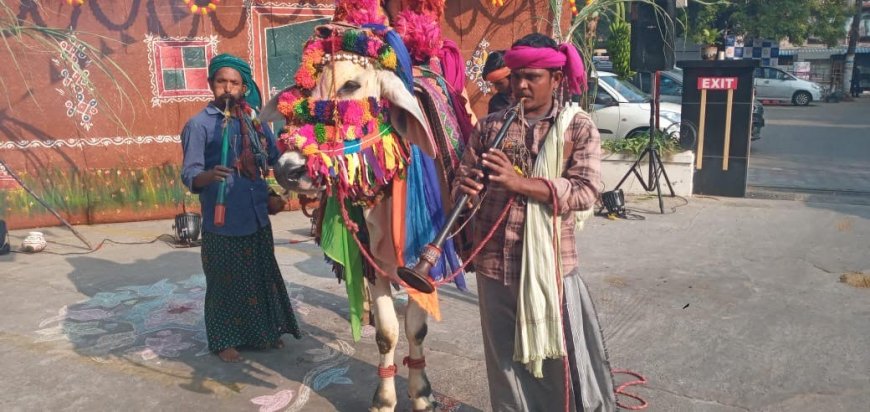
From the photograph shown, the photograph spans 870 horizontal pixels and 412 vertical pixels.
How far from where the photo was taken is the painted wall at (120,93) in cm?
735

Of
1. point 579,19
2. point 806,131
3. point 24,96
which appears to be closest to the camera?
point 24,96

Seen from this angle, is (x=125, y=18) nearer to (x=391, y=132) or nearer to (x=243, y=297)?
(x=243, y=297)

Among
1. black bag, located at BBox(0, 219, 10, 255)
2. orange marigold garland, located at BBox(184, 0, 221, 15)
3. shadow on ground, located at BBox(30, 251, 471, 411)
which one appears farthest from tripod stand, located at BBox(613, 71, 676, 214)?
black bag, located at BBox(0, 219, 10, 255)

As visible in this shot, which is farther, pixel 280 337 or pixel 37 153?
pixel 37 153

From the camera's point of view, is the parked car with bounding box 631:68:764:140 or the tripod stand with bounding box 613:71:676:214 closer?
the tripod stand with bounding box 613:71:676:214

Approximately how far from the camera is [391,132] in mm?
3250

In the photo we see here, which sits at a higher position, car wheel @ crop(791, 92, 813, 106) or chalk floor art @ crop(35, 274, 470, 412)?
car wheel @ crop(791, 92, 813, 106)

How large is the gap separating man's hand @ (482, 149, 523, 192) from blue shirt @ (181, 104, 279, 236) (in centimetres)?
177

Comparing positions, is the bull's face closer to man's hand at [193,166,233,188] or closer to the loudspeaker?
man's hand at [193,166,233,188]

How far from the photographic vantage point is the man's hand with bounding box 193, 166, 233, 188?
3676mm

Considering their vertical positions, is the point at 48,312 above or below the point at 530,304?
below

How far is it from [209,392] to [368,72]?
1905 millimetres

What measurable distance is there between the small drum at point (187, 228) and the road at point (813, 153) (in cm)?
695

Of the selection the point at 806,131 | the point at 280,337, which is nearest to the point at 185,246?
the point at 280,337
